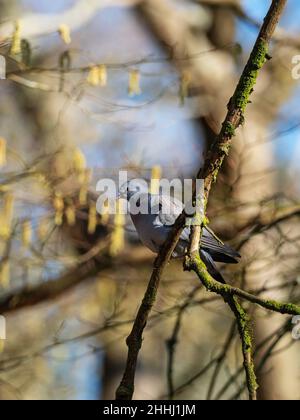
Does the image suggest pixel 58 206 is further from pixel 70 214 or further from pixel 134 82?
pixel 134 82

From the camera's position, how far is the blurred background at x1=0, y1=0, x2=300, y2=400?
16.7 ft

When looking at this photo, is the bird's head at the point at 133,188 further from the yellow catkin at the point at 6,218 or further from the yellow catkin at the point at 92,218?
the yellow catkin at the point at 92,218

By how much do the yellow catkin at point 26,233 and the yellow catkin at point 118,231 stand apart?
673 millimetres

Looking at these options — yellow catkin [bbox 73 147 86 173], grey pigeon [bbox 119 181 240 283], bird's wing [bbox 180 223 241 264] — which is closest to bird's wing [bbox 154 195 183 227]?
grey pigeon [bbox 119 181 240 283]

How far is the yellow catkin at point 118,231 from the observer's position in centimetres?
516

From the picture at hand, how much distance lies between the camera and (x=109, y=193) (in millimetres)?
5156

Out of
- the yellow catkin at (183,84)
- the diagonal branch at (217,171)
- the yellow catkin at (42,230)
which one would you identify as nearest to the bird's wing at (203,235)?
the diagonal branch at (217,171)

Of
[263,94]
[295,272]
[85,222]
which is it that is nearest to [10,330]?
[85,222]

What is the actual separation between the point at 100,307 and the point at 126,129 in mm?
1586

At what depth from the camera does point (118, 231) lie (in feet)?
17.5

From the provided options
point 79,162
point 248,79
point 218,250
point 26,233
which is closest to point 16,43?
point 79,162

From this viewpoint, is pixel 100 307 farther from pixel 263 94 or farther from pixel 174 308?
pixel 263 94

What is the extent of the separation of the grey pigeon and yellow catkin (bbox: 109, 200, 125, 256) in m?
1.26

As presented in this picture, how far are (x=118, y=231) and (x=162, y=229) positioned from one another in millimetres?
1888
